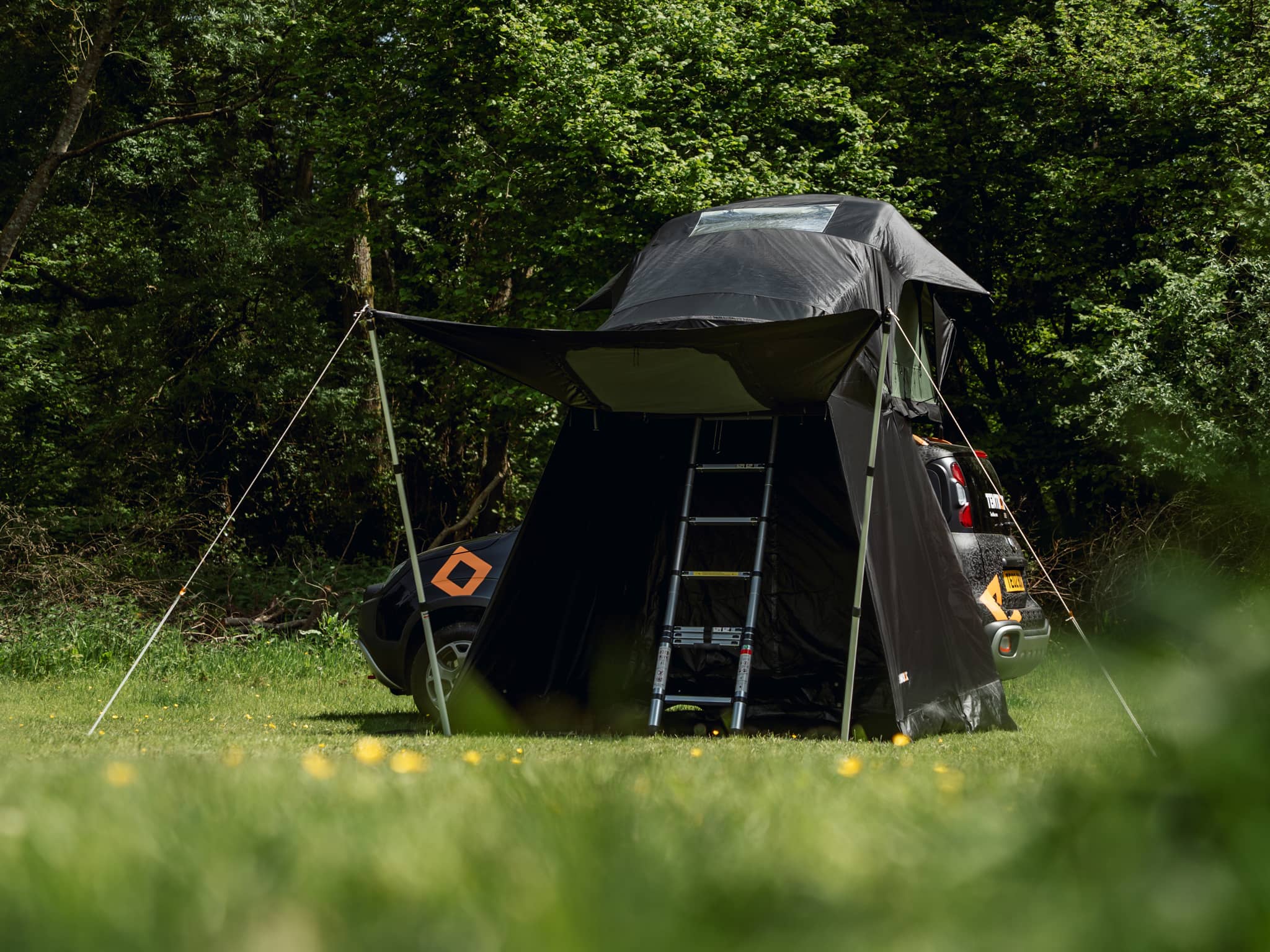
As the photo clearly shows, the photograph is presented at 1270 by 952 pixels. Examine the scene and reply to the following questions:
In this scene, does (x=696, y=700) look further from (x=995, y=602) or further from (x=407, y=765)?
(x=407, y=765)

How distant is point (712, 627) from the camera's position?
8.09m

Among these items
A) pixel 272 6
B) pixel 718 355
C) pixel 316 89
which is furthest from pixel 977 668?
pixel 272 6

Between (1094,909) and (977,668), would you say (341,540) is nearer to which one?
(977,668)

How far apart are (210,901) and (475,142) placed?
17.0 m

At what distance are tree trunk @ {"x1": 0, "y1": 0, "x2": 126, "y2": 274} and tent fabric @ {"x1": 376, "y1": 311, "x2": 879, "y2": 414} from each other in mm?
12344

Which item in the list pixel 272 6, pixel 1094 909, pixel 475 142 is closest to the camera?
pixel 1094 909

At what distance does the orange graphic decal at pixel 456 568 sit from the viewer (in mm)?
8195

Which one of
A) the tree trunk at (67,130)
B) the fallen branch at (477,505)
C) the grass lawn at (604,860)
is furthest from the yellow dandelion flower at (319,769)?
the fallen branch at (477,505)

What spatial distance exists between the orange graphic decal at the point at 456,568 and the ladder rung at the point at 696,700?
142 cm

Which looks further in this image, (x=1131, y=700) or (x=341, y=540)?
(x=341, y=540)

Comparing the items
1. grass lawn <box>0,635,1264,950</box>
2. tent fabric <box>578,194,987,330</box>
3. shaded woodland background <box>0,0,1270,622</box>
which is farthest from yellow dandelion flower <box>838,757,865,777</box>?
shaded woodland background <box>0,0,1270,622</box>

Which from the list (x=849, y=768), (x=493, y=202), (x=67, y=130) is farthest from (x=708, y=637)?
(x=67, y=130)

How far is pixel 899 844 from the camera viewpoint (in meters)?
1.46

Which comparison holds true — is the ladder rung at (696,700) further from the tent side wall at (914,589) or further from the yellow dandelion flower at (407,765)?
the yellow dandelion flower at (407,765)
